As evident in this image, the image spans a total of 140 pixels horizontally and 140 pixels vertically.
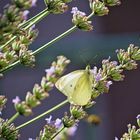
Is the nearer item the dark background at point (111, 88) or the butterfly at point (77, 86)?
the butterfly at point (77, 86)

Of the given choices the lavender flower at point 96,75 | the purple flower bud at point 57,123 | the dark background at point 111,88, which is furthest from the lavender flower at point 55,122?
the dark background at point 111,88

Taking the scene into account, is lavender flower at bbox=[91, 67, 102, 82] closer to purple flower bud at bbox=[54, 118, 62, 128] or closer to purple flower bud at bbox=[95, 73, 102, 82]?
purple flower bud at bbox=[95, 73, 102, 82]

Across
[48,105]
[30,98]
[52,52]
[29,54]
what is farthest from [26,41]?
[48,105]

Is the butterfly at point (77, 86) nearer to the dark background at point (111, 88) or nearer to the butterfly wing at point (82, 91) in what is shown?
the butterfly wing at point (82, 91)

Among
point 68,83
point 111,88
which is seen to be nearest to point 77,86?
point 68,83

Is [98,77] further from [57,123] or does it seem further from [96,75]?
[57,123]

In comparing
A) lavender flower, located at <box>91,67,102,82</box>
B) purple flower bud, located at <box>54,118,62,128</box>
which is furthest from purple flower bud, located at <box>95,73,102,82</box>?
purple flower bud, located at <box>54,118,62,128</box>

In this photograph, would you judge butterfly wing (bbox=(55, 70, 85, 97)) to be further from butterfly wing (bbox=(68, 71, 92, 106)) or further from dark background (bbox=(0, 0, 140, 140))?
dark background (bbox=(0, 0, 140, 140))

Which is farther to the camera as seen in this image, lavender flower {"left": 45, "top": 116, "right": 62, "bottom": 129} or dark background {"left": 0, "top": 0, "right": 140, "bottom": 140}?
dark background {"left": 0, "top": 0, "right": 140, "bottom": 140}

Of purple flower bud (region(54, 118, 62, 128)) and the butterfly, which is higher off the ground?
the butterfly

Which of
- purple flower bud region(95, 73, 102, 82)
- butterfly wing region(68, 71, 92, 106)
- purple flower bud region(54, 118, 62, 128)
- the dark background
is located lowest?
the dark background
